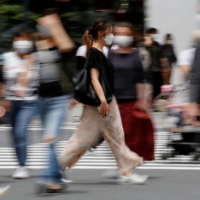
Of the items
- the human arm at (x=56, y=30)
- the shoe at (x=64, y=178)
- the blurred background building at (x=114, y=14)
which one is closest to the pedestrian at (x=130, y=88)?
the shoe at (x=64, y=178)

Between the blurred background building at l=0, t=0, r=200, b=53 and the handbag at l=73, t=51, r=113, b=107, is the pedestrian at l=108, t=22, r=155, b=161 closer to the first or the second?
the handbag at l=73, t=51, r=113, b=107

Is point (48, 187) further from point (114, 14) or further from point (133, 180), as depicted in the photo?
point (114, 14)

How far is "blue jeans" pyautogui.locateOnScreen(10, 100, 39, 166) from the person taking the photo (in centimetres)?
1001

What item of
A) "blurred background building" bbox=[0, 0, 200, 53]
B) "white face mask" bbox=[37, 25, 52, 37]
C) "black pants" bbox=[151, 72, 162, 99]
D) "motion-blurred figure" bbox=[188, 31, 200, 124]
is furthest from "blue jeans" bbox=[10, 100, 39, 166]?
"blurred background building" bbox=[0, 0, 200, 53]

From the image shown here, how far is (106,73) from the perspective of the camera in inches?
362

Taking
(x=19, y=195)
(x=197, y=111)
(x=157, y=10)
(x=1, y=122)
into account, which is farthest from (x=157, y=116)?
(x=197, y=111)

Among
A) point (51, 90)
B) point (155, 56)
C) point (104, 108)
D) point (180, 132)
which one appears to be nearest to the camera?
point (51, 90)

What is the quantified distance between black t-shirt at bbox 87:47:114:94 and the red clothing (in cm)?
60

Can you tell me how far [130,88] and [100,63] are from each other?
62 cm

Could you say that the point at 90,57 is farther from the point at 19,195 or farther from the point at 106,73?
the point at 19,195

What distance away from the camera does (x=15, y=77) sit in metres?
10.1

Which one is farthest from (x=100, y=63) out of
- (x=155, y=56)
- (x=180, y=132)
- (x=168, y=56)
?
(x=168, y=56)

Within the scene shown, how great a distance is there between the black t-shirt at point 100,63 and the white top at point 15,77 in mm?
1033

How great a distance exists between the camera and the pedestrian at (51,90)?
838cm
